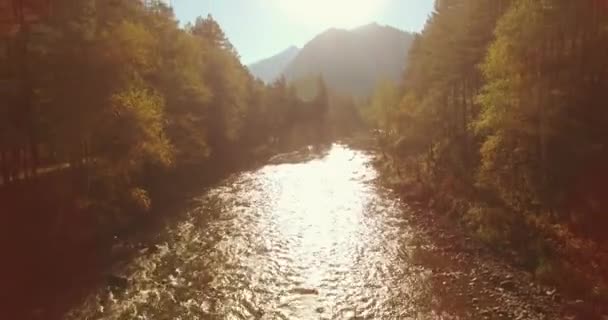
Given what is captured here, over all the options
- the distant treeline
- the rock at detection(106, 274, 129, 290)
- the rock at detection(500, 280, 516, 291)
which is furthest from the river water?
the distant treeline

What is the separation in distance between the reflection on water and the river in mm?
51

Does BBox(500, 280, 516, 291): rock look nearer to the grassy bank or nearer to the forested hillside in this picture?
the grassy bank

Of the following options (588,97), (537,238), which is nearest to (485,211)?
(537,238)

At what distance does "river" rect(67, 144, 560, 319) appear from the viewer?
67.0 feet

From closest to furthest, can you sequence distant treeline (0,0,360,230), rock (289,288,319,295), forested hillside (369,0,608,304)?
rock (289,288,319,295)
forested hillside (369,0,608,304)
distant treeline (0,0,360,230)

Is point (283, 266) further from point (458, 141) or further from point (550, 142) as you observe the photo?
point (458, 141)

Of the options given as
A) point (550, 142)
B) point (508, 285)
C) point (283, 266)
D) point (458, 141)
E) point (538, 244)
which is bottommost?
point (508, 285)

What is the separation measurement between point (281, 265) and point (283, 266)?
19cm

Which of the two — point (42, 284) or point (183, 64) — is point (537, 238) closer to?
point (42, 284)

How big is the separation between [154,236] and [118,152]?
6.09m

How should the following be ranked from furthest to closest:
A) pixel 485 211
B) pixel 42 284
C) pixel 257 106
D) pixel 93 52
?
pixel 257 106 → pixel 485 211 → pixel 93 52 → pixel 42 284

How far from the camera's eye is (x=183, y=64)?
172ft

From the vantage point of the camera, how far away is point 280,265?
85.1 feet

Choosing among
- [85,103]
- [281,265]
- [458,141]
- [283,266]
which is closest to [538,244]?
[283,266]
